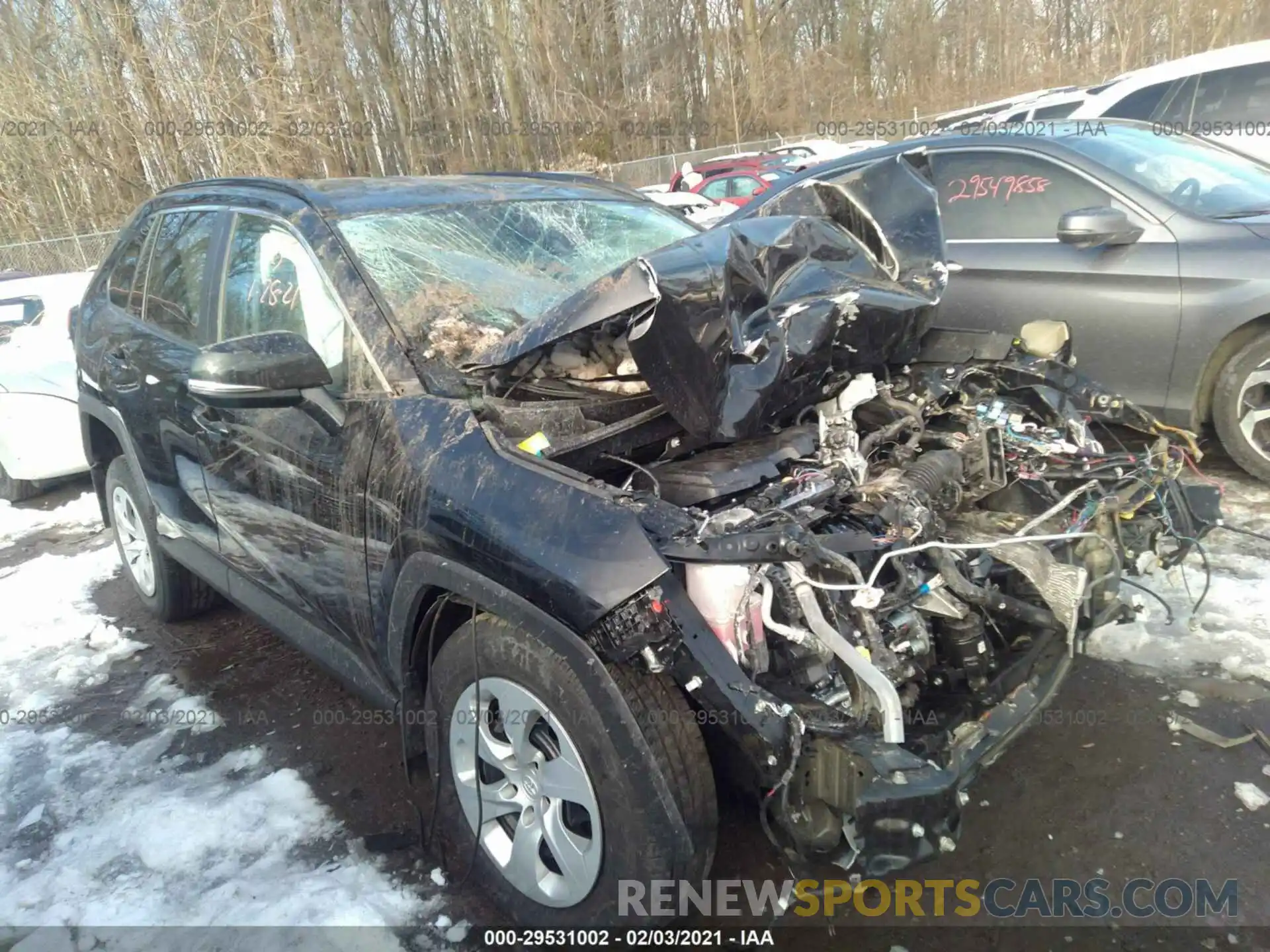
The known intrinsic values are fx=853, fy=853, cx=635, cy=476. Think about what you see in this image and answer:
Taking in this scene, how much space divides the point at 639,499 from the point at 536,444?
46 centimetres

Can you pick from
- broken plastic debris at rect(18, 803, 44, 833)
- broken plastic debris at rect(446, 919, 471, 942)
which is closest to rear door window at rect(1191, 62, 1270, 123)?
broken plastic debris at rect(446, 919, 471, 942)

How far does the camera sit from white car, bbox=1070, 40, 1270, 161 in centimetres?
712

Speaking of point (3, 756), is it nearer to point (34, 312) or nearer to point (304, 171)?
point (34, 312)

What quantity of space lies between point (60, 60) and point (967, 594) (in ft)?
72.1

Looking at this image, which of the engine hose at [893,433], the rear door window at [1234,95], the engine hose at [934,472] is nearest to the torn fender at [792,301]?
the engine hose at [893,433]

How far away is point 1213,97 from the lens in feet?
23.7

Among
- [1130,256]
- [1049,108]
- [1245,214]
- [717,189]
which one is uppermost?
[1049,108]

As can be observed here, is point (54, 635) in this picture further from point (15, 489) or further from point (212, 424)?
point (15, 489)

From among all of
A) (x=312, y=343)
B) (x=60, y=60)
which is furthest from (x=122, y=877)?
(x=60, y=60)

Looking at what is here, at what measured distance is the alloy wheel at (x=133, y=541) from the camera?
4391 millimetres

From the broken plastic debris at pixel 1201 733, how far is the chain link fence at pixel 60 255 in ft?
62.7

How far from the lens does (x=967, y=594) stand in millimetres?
2225

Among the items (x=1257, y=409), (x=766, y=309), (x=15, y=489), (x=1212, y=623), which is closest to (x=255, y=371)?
(x=766, y=309)

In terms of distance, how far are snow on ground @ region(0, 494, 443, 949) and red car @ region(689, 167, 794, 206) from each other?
43.5 feet
